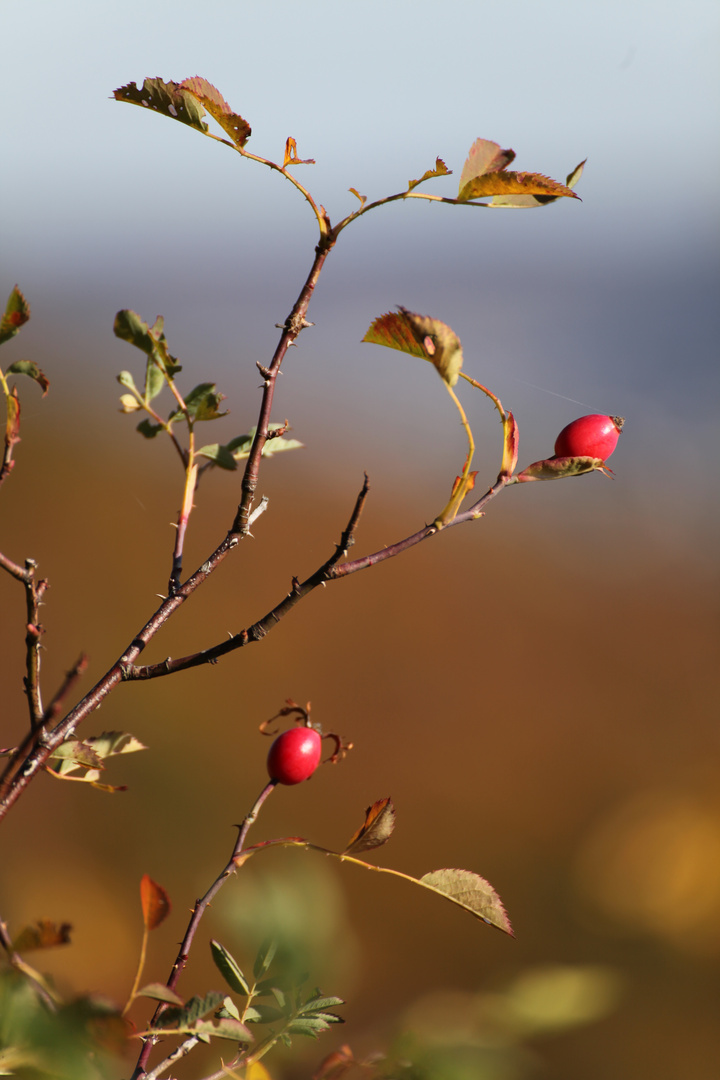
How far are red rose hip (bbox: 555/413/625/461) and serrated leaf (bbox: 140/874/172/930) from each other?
0.85ft

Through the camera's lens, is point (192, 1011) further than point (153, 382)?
No

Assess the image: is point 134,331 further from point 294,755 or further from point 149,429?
point 294,755

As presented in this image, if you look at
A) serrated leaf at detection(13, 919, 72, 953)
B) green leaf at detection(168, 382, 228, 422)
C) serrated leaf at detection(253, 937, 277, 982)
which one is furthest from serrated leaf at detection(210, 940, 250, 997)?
green leaf at detection(168, 382, 228, 422)

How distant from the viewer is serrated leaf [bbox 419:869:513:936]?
0.31m

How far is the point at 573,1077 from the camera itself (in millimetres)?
1235

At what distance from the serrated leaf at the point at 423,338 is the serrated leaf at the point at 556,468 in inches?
2.7

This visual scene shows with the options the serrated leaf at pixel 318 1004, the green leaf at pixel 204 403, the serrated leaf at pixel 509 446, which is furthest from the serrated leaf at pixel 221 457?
the serrated leaf at pixel 318 1004

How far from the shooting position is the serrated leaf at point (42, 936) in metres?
0.21

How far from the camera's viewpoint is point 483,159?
31 cm

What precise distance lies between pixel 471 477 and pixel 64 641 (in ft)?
4.69

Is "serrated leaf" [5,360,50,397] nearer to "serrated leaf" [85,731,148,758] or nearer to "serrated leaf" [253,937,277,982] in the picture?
"serrated leaf" [85,731,148,758]

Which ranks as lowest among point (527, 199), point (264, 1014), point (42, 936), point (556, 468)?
point (264, 1014)

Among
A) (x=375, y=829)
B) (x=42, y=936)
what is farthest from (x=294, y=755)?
(x=42, y=936)

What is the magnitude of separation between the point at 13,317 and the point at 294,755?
241 mm
